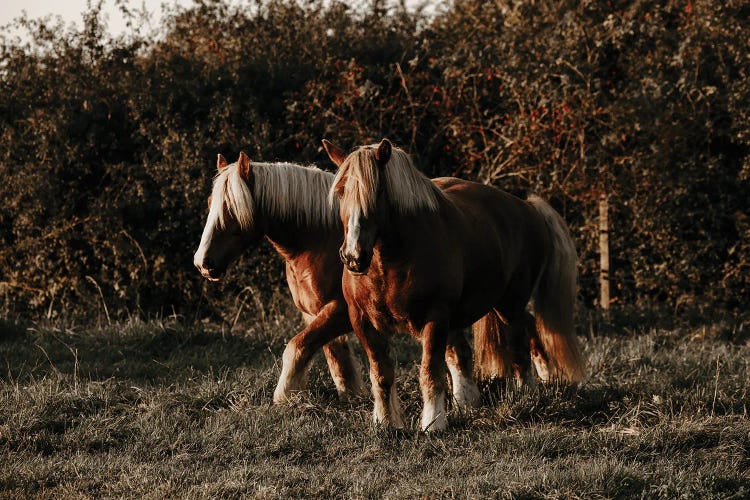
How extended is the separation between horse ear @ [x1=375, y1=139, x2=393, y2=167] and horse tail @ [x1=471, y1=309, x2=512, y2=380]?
1847mm

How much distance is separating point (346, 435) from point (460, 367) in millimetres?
1143

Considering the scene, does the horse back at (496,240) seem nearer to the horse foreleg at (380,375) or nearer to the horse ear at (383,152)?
the horse foreleg at (380,375)

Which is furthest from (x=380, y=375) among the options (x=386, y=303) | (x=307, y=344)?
(x=307, y=344)

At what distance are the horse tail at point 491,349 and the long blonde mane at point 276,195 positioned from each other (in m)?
1.33

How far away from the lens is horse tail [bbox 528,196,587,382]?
6641 mm

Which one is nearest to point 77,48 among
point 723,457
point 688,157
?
point 688,157

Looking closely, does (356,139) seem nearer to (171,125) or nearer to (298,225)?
(171,125)

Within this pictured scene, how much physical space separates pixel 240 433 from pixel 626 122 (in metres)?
5.87

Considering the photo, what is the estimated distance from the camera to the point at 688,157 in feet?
31.0

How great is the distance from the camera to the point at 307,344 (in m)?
5.92

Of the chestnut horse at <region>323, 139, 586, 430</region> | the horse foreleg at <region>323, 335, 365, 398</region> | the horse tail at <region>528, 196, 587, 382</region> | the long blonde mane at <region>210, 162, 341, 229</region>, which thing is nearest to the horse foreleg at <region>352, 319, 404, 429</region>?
the chestnut horse at <region>323, 139, 586, 430</region>

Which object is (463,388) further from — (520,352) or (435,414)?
(435,414)

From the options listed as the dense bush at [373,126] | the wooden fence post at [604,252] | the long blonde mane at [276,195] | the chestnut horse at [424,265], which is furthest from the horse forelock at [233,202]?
the wooden fence post at [604,252]

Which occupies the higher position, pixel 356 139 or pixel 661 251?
pixel 356 139
